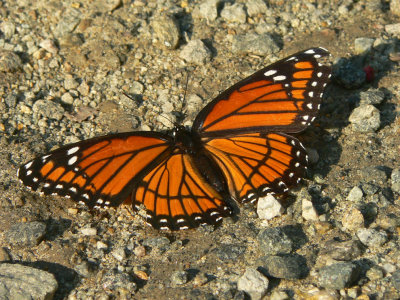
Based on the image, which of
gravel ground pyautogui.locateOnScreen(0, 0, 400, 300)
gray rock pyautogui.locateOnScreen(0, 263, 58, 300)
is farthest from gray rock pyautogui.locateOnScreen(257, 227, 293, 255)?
gray rock pyautogui.locateOnScreen(0, 263, 58, 300)

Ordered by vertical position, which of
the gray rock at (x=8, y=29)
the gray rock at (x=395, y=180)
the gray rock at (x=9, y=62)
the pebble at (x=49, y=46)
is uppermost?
the gray rock at (x=8, y=29)

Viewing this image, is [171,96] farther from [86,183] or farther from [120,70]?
[86,183]

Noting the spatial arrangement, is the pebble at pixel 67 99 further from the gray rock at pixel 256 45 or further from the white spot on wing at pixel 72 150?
the gray rock at pixel 256 45

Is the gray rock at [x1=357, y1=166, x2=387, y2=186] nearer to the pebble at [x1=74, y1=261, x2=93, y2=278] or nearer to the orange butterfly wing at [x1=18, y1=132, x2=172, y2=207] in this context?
the orange butterfly wing at [x1=18, y1=132, x2=172, y2=207]

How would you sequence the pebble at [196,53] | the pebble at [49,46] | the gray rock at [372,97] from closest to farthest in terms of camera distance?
the gray rock at [372,97]
the pebble at [196,53]
the pebble at [49,46]

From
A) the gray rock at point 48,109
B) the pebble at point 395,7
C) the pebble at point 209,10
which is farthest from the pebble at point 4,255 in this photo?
the pebble at point 395,7

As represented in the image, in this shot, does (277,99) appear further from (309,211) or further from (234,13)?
(234,13)
